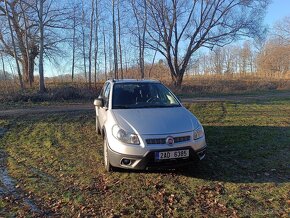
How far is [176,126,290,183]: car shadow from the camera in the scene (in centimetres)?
515

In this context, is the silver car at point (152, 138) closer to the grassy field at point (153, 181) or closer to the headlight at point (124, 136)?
the headlight at point (124, 136)

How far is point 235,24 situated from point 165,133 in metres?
25.1

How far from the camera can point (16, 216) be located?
3.88 meters

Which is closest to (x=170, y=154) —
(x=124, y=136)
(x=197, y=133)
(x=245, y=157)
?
(x=197, y=133)

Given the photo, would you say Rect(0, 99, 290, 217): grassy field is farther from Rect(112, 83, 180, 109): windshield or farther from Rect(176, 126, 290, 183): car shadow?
Rect(112, 83, 180, 109): windshield

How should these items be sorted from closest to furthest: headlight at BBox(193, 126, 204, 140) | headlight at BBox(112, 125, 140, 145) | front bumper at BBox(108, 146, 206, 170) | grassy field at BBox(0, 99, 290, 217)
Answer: grassy field at BBox(0, 99, 290, 217) < front bumper at BBox(108, 146, 206, 170) < headlight at BBox(112, 125, 140, 145) < headlight at BBox(193, 126, 204, 140)

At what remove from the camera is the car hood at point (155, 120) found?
4.92 metres

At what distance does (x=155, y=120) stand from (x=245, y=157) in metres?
2.34

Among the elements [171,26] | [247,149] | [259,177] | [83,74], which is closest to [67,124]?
[247,149]

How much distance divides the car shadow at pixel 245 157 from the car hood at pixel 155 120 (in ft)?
3.02

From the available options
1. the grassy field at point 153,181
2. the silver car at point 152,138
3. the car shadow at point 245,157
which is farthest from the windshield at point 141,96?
the car shadow at point 245,157

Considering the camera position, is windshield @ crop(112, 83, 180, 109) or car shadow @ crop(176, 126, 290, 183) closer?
car shadow @ crop(176, 126, 290, 183)

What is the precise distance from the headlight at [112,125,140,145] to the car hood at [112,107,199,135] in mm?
79

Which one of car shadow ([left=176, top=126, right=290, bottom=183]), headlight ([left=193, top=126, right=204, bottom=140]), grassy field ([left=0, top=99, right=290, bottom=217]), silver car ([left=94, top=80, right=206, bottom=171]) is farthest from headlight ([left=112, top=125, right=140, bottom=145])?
car shadow ([left=176, top=126, right=290, bottom=183])
